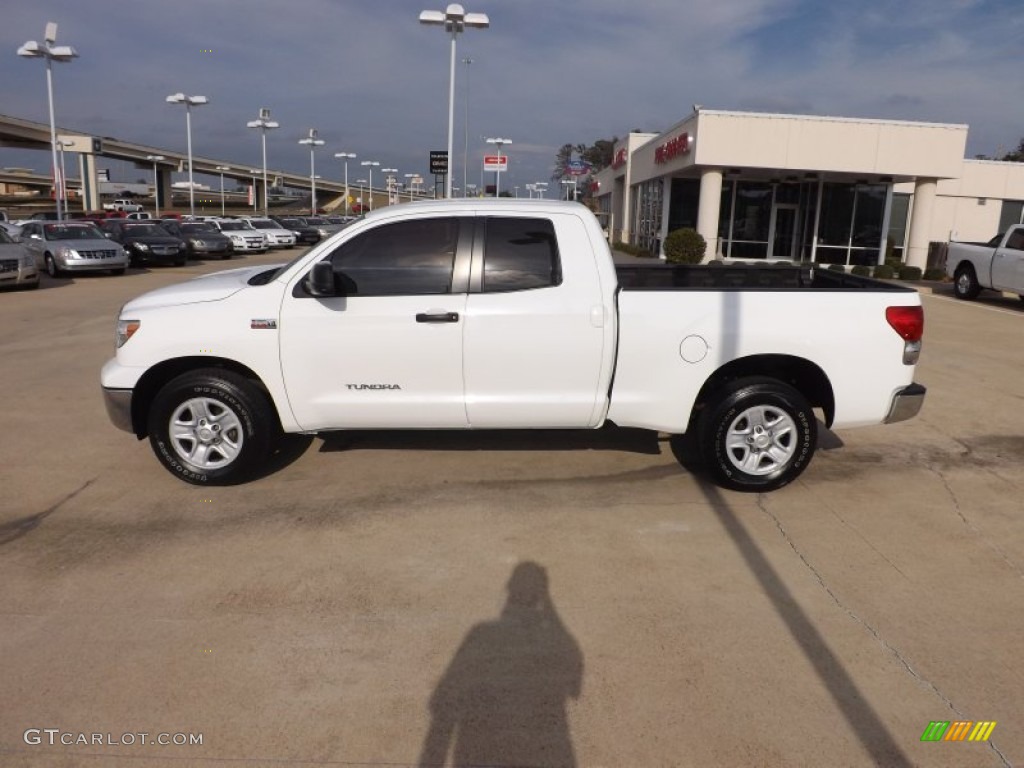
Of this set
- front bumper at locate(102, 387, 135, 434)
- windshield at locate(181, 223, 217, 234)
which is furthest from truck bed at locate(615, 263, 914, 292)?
windshield at locate(181, 223, 217, 234)

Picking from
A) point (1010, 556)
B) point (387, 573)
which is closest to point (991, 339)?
point (1010, 556)

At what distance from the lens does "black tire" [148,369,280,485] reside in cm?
541

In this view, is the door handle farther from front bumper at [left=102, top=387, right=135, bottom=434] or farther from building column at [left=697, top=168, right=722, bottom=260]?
building column at [left=697, top=168, right=722, bottom=260]

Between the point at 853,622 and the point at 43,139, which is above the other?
the point at 43,139

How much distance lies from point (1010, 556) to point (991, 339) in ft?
32.4

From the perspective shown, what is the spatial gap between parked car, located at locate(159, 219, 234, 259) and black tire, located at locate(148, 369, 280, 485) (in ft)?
86.0

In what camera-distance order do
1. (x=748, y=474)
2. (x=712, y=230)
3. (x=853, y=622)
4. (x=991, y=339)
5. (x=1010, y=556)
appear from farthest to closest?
(x=712, y=230) → (x=991, y=339) → (x=748, y=474) → (x=1010, y=556) → (x=853, y=622)

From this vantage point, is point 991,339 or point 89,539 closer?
point 89,539

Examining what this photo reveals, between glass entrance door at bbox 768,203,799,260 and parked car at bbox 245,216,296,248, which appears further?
parked car at bbox 245,216,296,248

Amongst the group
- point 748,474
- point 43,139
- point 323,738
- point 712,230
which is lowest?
point 323,738

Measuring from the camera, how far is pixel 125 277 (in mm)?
22734

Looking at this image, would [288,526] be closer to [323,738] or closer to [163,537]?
[163,537]

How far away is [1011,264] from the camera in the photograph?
17.7 metres

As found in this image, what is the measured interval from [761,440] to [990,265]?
1607 cm
